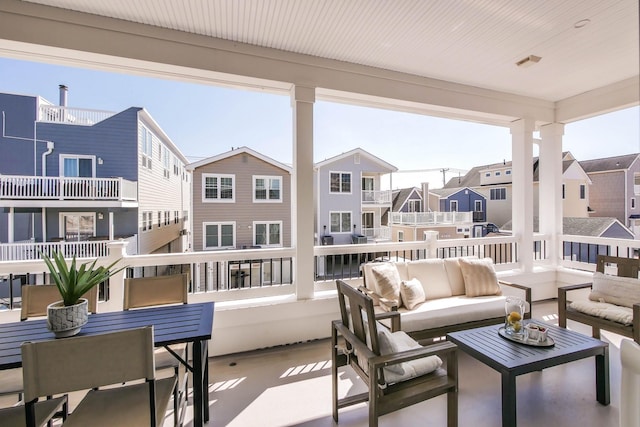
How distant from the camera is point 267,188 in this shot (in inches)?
199

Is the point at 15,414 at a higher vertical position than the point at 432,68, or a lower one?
lower

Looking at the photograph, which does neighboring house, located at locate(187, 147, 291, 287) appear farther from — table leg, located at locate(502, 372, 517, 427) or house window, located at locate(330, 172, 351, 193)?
table leg, located at locate(502, 372, 517, 427)

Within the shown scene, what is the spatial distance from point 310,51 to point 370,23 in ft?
2.46

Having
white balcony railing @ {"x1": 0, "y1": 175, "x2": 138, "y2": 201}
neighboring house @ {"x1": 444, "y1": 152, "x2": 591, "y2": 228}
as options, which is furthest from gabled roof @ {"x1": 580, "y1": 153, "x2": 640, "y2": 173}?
white balcony railing @ {"x1": 0, "y1": 175, "x2": 138, "y2": 201}

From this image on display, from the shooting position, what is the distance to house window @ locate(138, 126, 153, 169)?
14.1 ft

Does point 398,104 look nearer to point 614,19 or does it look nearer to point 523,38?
point 523,38

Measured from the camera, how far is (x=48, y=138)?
3.11 m

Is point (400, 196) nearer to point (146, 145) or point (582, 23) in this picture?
point (582, 23)

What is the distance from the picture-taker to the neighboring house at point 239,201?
4.76 metres

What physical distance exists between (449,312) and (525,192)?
2.80 metres

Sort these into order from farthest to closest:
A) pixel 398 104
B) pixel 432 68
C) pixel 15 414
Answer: pixel 398 104 < pixel 432 68 < pixel 15 414

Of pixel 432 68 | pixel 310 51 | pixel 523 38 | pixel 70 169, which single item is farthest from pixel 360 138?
pixel 70 169

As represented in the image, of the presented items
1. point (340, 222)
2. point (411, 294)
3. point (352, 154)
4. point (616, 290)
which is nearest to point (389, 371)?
point (411, 294)

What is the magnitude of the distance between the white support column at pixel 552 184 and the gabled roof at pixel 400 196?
221 centimetres
